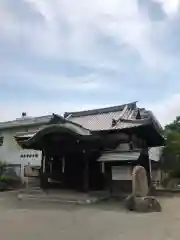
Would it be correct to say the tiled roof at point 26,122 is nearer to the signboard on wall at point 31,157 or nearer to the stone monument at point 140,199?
the signboard on wall at point 31,157

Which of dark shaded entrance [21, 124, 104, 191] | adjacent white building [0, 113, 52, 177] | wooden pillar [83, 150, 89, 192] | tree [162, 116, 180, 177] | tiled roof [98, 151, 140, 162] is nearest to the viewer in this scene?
tiled roof [98, 151, 140, 162]

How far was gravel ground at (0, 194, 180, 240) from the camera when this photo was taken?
25.4 feet

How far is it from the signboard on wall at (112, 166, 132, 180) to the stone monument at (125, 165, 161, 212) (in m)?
4.20

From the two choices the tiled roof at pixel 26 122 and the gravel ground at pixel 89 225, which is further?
the tiled roof at pixel 26 122

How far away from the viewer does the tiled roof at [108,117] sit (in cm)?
1972

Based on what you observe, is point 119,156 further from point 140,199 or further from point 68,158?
point 140,199

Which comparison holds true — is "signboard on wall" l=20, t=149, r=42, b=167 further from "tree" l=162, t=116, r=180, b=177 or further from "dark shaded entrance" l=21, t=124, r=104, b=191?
"tree" l=162, t=116, r=180, b=177

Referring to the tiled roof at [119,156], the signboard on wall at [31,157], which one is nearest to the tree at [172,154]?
the tiled roof at [119,156]

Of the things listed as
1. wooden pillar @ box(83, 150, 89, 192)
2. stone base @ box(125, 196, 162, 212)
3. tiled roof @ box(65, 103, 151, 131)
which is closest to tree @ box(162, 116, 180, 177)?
tiled roof @ box(65, 103, 151, 131)

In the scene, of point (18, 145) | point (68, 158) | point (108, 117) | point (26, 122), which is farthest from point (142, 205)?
point (26, 122)

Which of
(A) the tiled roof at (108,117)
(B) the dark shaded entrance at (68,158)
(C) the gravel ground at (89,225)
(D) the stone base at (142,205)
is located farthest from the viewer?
(A) the tiled roof at (108,117)

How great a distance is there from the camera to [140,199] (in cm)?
1262

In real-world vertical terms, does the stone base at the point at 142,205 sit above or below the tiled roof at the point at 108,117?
below

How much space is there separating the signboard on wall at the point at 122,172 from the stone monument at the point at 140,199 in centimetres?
420
